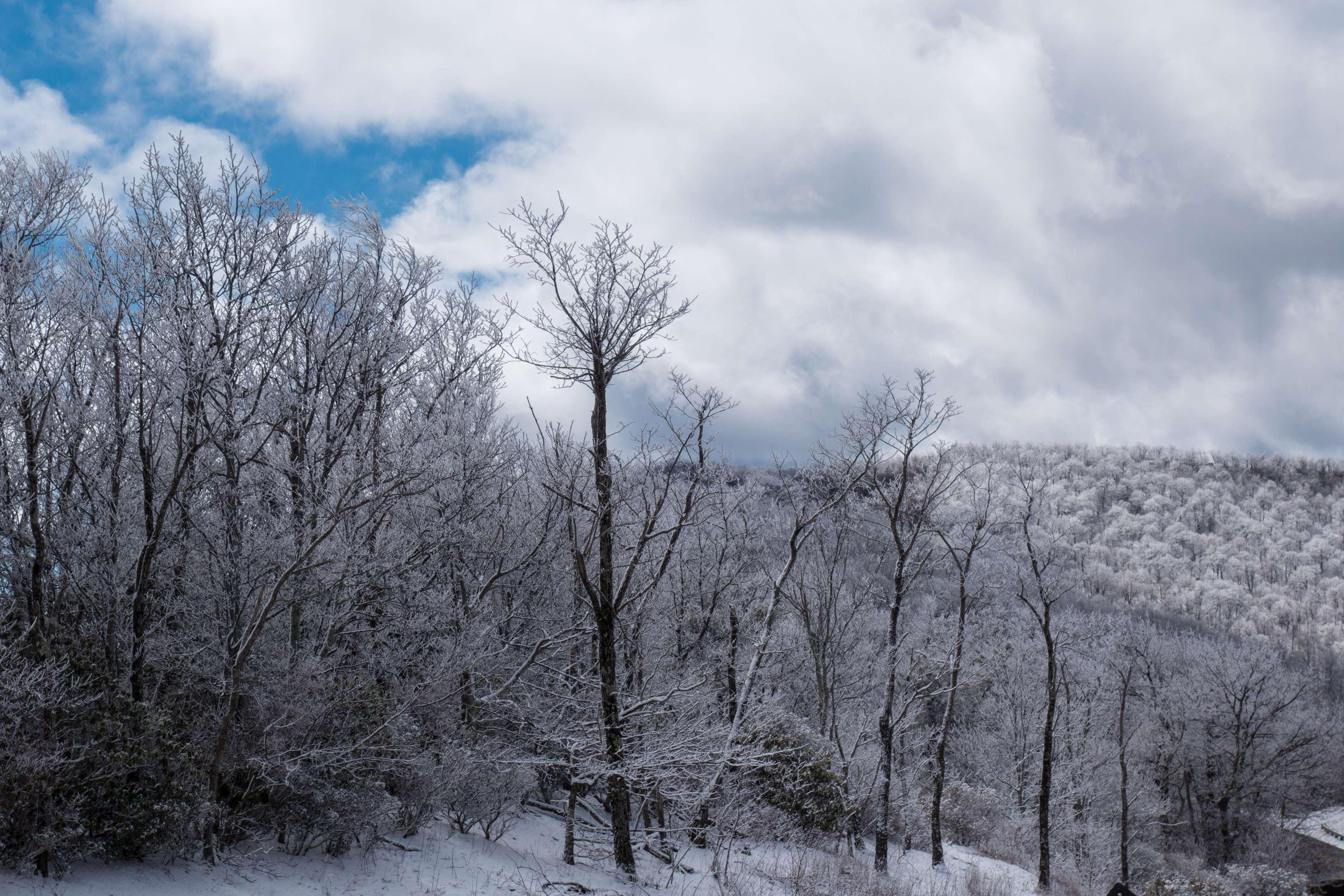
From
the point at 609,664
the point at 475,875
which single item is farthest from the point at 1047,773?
the point at 475,875

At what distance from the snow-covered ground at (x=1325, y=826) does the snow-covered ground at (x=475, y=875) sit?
37509 mm

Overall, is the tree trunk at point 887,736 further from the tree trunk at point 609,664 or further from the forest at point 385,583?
the tree trunk at point 609,664

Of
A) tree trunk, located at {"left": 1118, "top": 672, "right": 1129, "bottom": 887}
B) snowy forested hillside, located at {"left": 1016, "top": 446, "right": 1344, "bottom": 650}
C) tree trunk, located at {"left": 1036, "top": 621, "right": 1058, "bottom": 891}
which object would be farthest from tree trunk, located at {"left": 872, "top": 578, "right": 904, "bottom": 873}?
snowy forested hillside, located at {"left": 1016, "top": 446, "right": 1344, "bottom": 650}

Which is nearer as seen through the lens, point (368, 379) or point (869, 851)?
point (368, 379)

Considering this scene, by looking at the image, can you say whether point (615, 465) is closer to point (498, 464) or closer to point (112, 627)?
point (498, 464)

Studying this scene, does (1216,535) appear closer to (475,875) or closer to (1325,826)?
(1325,826)

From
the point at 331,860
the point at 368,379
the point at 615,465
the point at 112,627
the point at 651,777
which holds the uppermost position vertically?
the point at 368,379

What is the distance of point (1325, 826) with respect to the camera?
43.1 m

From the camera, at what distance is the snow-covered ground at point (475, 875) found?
28.0ft

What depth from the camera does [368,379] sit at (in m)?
16.3

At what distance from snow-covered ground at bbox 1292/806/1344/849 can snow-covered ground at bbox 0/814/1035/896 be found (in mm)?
37509

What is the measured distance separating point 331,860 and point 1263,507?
208808 millimetres

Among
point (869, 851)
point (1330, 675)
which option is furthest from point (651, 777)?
point (1330, 675)

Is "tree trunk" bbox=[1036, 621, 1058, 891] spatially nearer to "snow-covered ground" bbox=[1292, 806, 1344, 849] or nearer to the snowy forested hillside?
"snow-covered ground" bbox=[1292, 806, 1344, 849]
